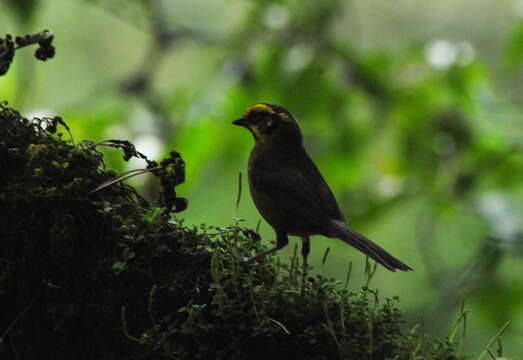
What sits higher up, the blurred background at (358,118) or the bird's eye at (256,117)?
the blurred background at (358,118)

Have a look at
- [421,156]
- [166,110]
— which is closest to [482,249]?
[421,156]

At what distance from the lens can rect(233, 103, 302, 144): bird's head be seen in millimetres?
3346

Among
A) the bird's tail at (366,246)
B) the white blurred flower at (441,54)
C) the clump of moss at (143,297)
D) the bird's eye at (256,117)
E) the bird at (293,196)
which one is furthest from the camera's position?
the white blurred flower at (441,54)

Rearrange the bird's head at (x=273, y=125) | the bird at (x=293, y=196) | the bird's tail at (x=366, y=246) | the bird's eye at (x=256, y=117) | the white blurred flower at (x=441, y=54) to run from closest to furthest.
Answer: the bird's tail at (x=366, y=246) < the bird at (x=293, y=196) < the bird's head at (x=273, y=125) < the bird's eye at (x=256, y=117) < the white blurred flower at (x=441, y=54)

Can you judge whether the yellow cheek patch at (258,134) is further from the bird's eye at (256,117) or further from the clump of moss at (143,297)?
the clump of moss at (143,297)

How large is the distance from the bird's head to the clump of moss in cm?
132

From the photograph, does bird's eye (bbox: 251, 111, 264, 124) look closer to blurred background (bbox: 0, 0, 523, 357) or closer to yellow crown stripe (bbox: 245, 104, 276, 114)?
yellow crown stripe (bbox: 245, 104, 276, 114)

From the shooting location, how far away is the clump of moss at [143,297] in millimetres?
1900

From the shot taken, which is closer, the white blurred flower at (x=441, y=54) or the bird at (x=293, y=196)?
the bird at (x=293, y=196)

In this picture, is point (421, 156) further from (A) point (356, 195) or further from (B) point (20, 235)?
(B) point (20, 235)

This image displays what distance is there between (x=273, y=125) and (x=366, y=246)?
0.81 m

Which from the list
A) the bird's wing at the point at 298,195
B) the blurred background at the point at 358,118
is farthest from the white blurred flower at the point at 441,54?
Result: the bird's wing at the point at 298,195

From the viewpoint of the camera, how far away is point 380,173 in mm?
5844

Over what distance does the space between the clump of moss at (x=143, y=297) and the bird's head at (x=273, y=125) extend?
1.32 metres
